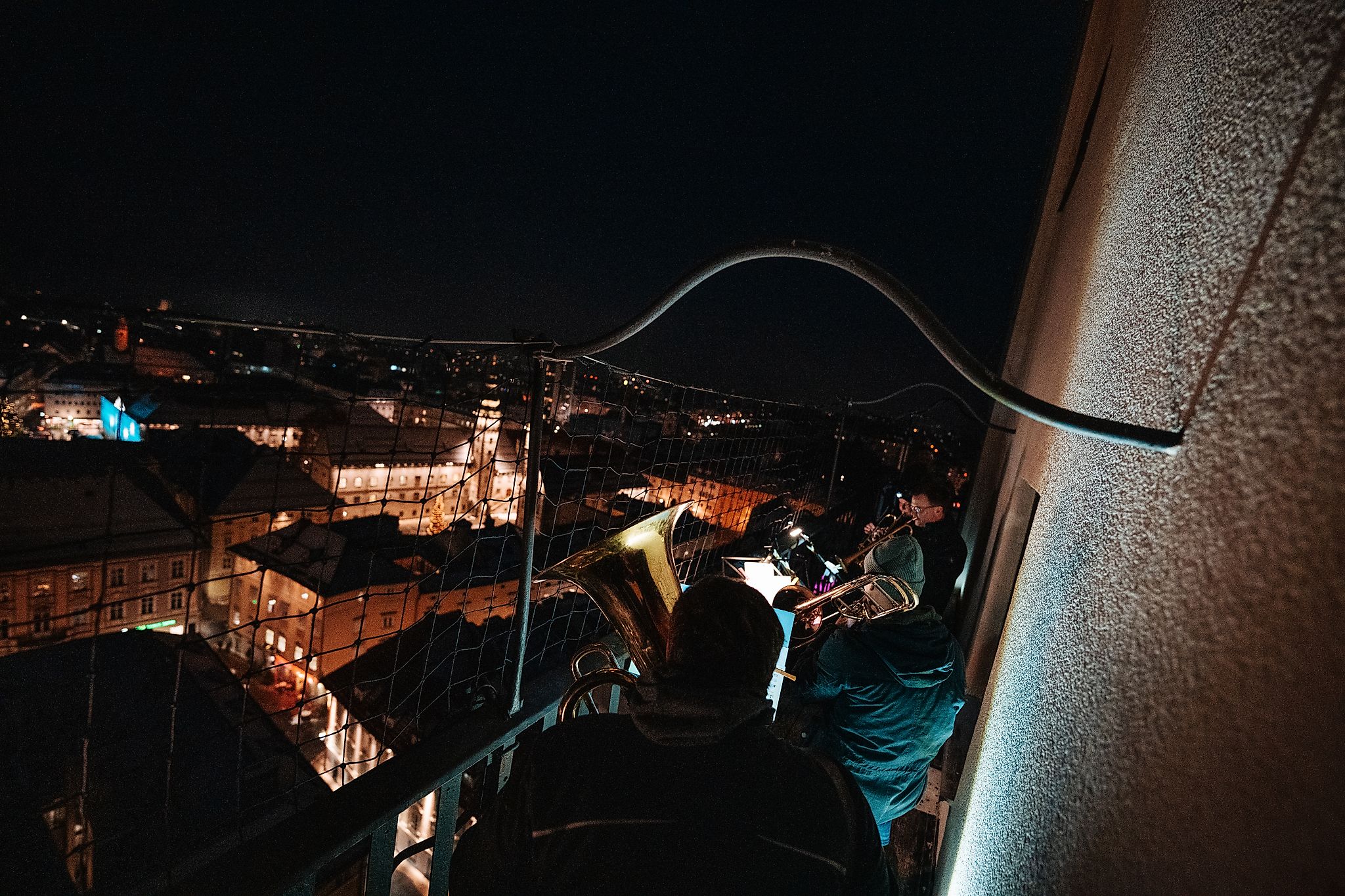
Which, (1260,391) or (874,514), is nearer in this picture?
(1260,391)

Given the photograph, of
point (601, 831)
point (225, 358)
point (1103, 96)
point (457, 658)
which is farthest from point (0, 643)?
point (1103, 96)

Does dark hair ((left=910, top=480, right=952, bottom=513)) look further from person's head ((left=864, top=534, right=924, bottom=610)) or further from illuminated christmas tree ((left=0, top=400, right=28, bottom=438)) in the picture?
illuminated christmas tree ((left=0, top=400, right=28, bottom=438))

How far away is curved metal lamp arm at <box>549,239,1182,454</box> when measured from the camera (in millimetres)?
884

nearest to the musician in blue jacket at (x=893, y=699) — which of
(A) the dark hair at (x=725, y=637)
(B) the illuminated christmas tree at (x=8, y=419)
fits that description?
(A) the dark hair at (x=725, y=637)

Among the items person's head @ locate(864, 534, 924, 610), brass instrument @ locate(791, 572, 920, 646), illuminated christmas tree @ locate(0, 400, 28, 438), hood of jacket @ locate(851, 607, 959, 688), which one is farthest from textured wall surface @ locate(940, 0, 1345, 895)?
illuminated christmas tree @ locate(0, 400, 28, 438)

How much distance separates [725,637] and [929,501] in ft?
10.5

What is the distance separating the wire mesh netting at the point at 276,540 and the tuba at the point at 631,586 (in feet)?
0.48

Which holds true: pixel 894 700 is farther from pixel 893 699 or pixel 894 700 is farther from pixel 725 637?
pixel 725 637

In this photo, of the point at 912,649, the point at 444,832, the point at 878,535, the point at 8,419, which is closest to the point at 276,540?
the point at 8,419

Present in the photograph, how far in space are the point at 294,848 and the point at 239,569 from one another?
2144 cm

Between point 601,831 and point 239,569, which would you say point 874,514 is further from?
point 239,569

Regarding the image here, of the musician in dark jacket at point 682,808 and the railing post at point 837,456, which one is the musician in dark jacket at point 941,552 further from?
the musician in dark jacket at point 682,808

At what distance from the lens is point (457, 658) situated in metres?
9.23

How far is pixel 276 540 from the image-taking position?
13.6 m
